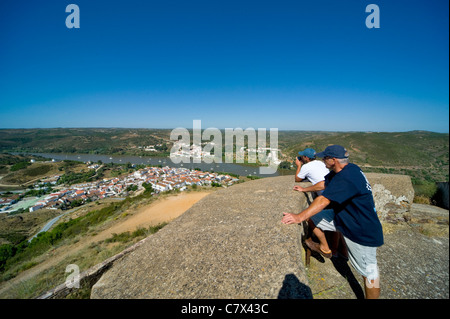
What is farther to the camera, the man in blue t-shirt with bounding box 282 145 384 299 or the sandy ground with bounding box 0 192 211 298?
the sandy ground with bounding box 0 192 211 298

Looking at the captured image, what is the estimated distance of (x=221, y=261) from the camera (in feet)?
8.80

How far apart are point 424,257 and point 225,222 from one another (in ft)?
12.2

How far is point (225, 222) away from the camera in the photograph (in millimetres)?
3938

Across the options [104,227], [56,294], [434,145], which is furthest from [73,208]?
[434,145]

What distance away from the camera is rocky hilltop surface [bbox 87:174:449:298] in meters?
2.26

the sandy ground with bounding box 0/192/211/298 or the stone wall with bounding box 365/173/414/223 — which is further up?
the stone wall with bounding box 365/173/414/223

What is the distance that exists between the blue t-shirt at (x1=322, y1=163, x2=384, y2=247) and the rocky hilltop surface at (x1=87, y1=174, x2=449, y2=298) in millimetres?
838

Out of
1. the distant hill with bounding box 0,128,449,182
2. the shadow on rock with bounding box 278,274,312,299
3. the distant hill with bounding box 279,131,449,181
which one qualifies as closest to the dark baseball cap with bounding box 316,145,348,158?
the shadow on rock with bounding box 278,274,312,299

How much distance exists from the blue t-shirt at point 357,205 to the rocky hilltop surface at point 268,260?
84 centimetres

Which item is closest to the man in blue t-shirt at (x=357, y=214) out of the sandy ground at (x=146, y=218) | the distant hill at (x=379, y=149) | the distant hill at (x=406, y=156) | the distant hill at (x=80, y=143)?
the sandy ground at (x=146, y=218)

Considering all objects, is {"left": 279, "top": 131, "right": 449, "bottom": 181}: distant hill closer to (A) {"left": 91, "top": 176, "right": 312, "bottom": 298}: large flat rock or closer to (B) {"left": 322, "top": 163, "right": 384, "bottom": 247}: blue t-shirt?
(A) {"left": 91, "top": 176, "right": 312, "bottom": 298}: large flat rock

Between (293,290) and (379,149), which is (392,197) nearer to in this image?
(293,290)

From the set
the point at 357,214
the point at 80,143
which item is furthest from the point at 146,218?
the point at 80,143
